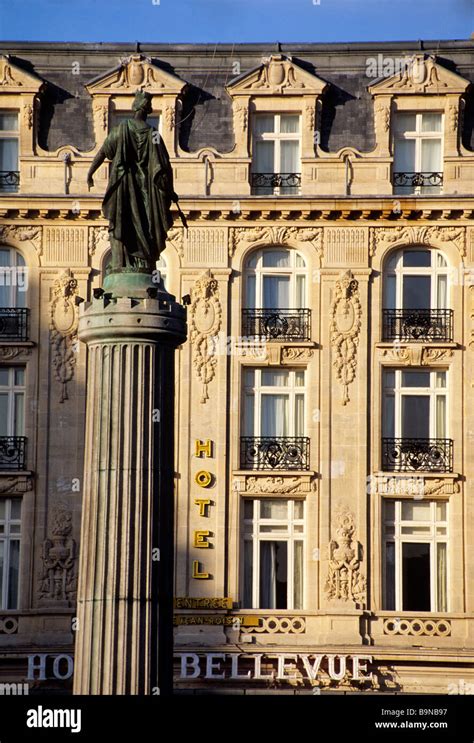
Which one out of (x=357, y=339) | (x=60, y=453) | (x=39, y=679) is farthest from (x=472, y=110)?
(x=39, y=679)

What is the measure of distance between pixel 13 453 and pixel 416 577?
10.3 m

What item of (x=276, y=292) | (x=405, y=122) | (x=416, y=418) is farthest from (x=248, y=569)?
(x=405, y=122)

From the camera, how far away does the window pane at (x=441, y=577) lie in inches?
1795

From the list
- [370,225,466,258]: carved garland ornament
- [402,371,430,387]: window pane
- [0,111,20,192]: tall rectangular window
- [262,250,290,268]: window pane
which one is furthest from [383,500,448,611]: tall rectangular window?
[0,111,20,192]: tall rectangular window

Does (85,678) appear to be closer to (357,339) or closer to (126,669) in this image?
(126,669)

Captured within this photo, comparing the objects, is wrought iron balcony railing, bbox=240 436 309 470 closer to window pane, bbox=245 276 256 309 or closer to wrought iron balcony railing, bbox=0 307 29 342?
window pane, bbox=245 276 256 309

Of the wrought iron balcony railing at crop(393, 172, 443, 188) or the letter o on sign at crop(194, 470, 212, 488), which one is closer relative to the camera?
the letter o on sign at crop(194, 470, 212, 488)

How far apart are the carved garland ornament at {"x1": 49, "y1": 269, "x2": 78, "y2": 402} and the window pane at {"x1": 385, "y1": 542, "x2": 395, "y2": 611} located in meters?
8.69

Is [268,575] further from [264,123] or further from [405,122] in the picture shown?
[405,122]

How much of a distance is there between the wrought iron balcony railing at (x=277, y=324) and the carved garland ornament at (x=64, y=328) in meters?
4.24

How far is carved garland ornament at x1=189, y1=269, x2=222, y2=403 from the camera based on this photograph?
46.2m

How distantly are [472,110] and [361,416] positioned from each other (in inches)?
333

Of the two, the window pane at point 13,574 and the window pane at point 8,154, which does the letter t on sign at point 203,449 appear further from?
the window pane at point 8,154

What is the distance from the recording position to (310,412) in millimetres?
46188
